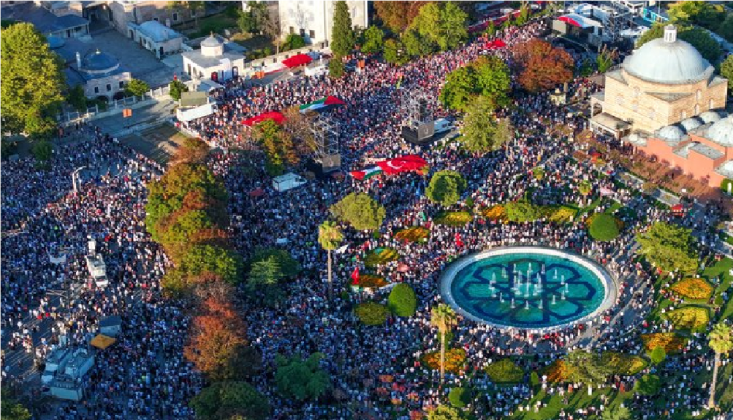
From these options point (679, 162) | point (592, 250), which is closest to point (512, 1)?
point (679, 162)

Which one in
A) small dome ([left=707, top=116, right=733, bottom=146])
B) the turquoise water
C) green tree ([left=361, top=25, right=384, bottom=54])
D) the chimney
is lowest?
the turquoise water

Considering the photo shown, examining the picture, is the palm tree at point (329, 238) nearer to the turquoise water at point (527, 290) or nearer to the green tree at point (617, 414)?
the turquoise water at point (527, 290)

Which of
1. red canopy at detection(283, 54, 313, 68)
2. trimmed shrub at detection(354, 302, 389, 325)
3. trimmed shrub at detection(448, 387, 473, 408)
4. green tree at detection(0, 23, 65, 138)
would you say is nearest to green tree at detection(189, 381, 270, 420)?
trimmed shrub at detection(448, 387, 473, 408)

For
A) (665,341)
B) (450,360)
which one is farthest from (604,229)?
(450,360)

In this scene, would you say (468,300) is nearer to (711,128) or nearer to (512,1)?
Answer: (711,128)

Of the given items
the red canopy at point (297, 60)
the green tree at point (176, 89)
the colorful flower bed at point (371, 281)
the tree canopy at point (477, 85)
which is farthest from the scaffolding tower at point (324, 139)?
the red canopy at point (297, 60)

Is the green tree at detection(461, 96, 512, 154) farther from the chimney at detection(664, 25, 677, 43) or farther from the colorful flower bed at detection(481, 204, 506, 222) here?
the chimney at detection(664, 25, 677, 43)

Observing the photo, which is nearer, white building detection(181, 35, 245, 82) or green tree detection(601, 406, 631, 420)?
green tree detection(601, 406, 631, 420)
